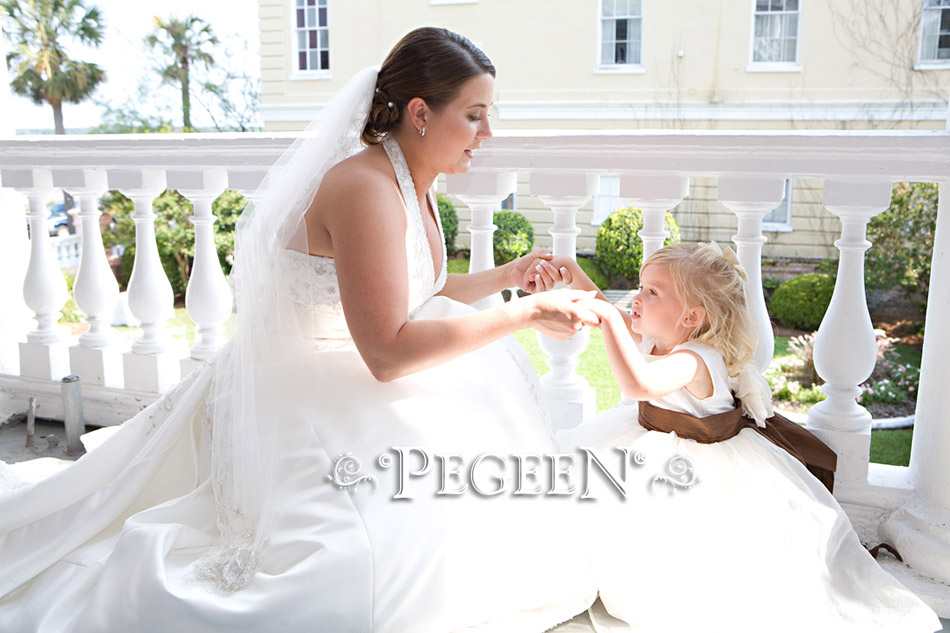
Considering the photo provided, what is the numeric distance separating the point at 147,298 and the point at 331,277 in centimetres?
123

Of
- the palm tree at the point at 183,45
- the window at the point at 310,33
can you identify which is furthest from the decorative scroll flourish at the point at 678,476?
the palm tree at the point at 183,45

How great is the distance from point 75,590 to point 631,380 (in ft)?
4.14

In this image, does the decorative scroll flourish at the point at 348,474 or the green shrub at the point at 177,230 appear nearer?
the decorative scroll flourish at the point at 348,474

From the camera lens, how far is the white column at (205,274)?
261cm

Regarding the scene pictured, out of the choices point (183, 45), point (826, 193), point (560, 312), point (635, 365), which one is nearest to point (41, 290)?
point (560, 312)

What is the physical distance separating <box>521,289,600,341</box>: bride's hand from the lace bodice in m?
0.31

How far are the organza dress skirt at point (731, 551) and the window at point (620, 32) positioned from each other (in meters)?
14.9

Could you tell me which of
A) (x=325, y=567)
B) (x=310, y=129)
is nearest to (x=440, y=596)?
(x=325, y=567)

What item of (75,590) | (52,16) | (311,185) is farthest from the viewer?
(52,16)

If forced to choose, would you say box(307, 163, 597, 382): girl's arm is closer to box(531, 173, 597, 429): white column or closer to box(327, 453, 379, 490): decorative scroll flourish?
box(327, 453, 379, 490): decorative scroll flourish

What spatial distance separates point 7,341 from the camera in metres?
3.20

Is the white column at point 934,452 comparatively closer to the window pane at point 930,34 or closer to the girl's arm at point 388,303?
the girl's arm at point 388,303

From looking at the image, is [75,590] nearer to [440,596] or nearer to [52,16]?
[440,596]

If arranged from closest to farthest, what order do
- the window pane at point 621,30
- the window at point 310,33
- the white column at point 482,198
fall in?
the white column at point 482,198
the window pane at point 621,30
the window at point 310,33
